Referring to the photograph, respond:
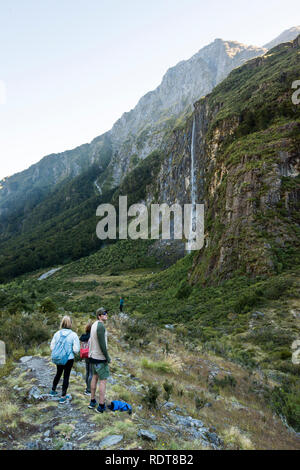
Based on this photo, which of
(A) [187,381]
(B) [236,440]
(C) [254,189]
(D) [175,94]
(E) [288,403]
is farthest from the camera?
(D) [175,94]

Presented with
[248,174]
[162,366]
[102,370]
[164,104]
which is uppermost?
[164,104]

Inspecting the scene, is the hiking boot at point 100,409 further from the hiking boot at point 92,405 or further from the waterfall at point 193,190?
the waterfall at point 193,190

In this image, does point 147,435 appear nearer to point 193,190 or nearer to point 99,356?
point 99,356

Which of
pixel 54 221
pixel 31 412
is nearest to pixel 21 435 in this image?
pixel 31 412

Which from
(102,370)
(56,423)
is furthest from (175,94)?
(56,423)

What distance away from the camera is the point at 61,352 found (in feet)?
17.4

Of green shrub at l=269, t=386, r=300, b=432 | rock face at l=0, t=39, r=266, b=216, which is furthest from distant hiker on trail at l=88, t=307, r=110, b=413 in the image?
rock face at l=0, t=39, r=266, b=216

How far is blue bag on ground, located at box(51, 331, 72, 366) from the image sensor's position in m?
5.29

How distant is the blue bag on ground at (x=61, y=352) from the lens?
17.4 feet

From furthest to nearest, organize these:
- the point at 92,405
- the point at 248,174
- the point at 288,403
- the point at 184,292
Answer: the point at 184,292, the point at 248,174, the point at 288,403, the point at 92,405

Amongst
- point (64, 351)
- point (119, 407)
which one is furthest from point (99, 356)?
point (119, 407)

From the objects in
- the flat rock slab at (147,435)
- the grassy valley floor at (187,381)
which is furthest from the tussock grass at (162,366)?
the flat rock slab at (147,435)

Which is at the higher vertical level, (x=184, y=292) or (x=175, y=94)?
(x=175, y=94)

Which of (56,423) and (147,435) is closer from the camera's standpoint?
(147,435)
